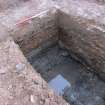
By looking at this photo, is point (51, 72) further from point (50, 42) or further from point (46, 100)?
point (46, 100)

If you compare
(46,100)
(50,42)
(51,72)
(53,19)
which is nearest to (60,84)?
(51,72)

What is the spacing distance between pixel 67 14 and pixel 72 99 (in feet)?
5.23

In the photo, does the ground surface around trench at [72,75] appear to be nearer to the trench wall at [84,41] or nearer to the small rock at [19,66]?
the trench wall at [84,41]

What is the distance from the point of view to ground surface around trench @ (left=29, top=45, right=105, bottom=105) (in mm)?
3498

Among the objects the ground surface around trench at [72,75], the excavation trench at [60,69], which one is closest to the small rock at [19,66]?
the excavation trench at [60,69]

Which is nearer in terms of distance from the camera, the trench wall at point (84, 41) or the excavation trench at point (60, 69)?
the trench wall at point (84, 41)

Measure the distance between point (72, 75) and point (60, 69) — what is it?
0.30 m

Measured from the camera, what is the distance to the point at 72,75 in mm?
3871

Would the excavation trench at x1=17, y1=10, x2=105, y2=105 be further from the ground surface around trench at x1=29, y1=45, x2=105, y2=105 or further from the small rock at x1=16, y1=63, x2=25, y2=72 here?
the small rock at x1=16, y1=63, x2=25, y2=72

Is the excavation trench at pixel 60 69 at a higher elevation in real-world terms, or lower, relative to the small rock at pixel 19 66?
lower

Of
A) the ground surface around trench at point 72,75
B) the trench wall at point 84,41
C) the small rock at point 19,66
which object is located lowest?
the ground surface around trench at point 72,75

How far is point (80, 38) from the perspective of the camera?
3.69 m

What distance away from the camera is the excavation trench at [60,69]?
3.54 meters

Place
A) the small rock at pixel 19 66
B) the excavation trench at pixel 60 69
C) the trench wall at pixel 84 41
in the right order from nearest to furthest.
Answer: the small rock at pixel 19 66
the trench wall at pixel 84 41
the excavation trench at pixel 60 69
